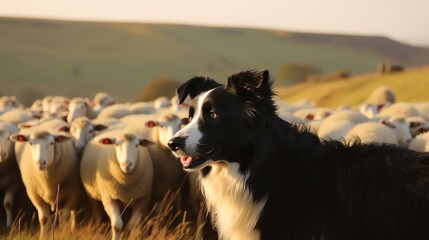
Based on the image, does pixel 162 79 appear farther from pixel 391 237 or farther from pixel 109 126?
pixel 391 237

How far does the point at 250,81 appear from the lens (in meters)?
4.04

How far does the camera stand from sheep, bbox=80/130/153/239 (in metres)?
8.97

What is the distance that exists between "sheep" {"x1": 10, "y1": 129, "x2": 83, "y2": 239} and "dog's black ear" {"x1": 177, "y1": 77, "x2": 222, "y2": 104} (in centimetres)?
527

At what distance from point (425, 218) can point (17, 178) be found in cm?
817

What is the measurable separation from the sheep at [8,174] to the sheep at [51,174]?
72cm

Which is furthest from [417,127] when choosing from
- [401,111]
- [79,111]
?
[79,111]

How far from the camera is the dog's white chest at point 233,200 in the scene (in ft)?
13.9

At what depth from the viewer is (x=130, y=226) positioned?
8875mm

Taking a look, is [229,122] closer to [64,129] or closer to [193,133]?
[193,133]

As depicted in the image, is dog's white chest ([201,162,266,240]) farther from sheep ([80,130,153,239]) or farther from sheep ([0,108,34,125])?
sheep ([0,108,34,125])

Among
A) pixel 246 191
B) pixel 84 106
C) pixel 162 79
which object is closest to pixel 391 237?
pixel 246 191

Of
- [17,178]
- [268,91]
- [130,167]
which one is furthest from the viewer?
[17,178]

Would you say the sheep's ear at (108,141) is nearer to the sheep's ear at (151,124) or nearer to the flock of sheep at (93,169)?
the flock of sheep at (93,169)

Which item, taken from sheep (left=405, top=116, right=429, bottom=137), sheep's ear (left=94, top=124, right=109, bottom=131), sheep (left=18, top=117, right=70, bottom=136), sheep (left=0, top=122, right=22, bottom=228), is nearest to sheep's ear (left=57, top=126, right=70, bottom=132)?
sheep (left=18, top=117, right=70, bottom=136)
